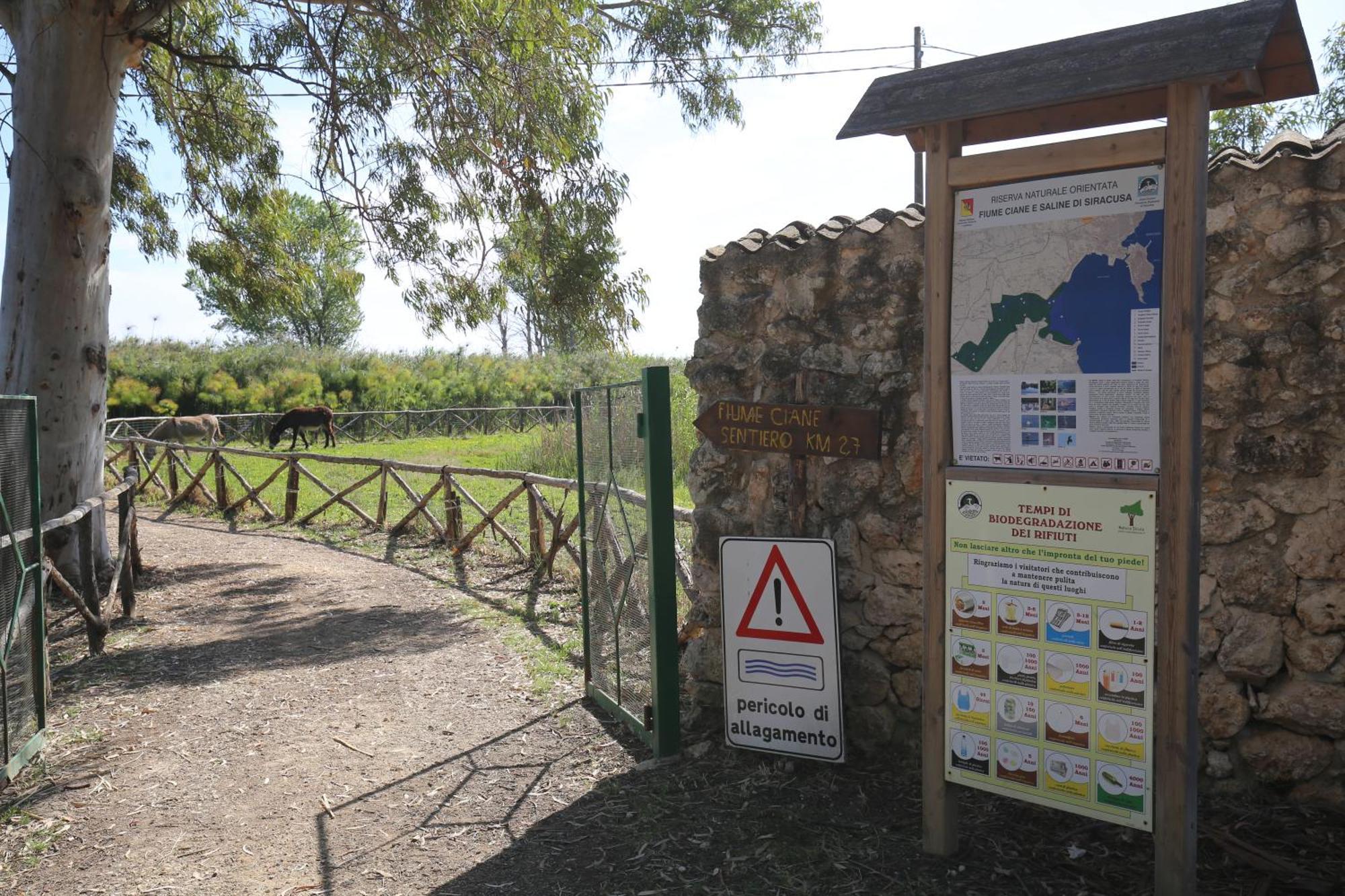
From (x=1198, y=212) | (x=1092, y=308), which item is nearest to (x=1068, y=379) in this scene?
(x=1092, y=308)

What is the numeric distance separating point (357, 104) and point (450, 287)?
2266 millimetres

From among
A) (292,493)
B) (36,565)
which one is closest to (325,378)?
(292,493)

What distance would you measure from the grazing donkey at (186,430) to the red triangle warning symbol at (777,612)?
800 inches

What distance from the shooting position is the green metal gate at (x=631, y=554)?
456cm

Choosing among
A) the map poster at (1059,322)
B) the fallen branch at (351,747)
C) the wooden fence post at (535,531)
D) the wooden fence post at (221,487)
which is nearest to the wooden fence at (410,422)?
the wooden fence post at (221,487)

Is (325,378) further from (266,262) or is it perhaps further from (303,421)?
(266,262)

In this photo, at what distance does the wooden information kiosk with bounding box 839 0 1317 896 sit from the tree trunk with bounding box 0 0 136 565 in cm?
701

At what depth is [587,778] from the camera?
4516mm

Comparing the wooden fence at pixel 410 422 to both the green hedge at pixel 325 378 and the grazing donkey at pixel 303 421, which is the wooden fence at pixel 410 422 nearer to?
the green hedge at pixel 325 378

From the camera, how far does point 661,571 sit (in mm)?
4582

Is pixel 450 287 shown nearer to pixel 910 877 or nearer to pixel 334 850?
pixel 334 850

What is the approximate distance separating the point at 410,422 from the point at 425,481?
43.3 feet

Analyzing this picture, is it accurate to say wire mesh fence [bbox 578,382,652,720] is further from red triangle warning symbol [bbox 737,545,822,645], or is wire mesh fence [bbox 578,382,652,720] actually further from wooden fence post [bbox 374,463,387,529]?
wooden fence post [bbox 374,463,387,529]

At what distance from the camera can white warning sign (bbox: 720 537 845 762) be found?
4.17 metres
